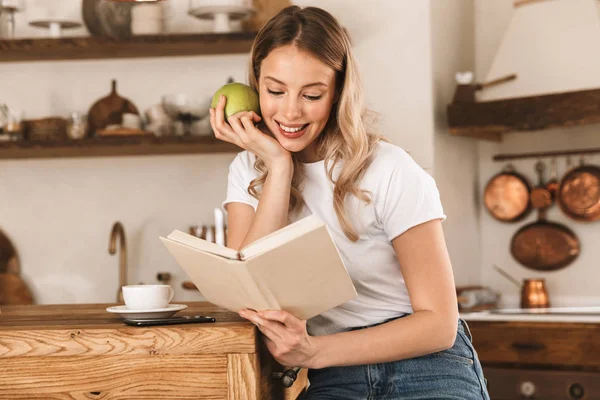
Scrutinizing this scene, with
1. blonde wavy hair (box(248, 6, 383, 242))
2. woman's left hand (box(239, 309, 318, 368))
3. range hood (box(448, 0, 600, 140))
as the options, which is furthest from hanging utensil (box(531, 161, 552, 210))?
woman's left hand (box(239, 309, 318, 368))

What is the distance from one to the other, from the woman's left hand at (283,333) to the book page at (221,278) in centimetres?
2

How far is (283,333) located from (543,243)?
2.56m

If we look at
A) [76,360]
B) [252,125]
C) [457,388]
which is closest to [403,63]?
[252,125]

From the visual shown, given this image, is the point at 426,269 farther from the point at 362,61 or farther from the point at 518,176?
the point at 518,176

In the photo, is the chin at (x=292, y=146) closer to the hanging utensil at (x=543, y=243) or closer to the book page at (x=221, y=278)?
the book page at (x=221, y=278)

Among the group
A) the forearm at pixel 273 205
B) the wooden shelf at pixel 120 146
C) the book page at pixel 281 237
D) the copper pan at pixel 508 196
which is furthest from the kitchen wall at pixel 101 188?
the book page at pixel 281 237

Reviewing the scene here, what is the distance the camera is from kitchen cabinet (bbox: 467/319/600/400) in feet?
10.3

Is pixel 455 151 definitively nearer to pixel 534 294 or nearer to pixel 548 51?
pixel 548 51

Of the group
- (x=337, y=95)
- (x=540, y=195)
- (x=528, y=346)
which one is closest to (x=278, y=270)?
(x=337, y=95)

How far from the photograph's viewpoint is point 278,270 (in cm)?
142

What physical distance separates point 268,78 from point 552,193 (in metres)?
2.32

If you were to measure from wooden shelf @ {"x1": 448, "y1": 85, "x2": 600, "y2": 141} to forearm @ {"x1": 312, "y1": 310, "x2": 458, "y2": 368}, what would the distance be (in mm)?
1914

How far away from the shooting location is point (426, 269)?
171cm

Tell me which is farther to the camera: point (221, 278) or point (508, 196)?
point (508, 196)
